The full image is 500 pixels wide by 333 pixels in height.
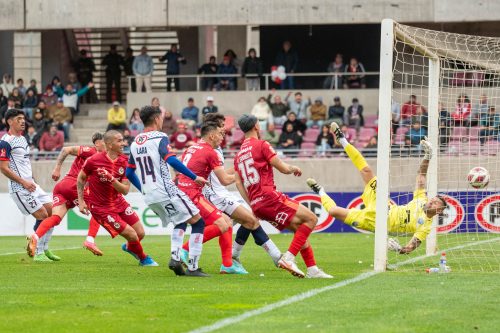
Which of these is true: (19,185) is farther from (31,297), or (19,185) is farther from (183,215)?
(31,297)

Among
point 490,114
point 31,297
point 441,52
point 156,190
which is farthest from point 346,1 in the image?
point 31,297

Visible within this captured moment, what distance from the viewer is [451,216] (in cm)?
2241

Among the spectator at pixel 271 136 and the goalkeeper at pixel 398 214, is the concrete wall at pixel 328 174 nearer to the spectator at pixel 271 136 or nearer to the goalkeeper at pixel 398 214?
the spectator at pixel 271 136

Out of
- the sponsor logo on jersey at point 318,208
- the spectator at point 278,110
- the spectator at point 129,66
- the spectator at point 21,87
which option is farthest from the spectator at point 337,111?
the spectator at point 21,87

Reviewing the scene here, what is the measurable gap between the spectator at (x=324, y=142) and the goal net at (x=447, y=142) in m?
1.88

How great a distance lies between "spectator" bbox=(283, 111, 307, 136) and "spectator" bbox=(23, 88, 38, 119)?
7.81 metres

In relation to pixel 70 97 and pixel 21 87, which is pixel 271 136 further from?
pixel 21 87

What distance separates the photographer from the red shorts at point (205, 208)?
14039 mm

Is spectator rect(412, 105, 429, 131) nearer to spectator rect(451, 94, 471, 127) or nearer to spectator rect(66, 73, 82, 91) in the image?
spectator rect(451, 94, 471, 127)

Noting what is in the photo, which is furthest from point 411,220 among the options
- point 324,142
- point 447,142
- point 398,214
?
point 324,142

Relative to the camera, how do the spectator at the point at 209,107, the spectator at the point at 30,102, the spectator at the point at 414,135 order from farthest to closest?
the spectator at the point at 30,102
the spectator at the point at 209,107
the spectator at the point at 414,135

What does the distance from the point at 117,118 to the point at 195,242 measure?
19.7m

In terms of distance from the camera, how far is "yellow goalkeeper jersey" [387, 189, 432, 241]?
53.9ft

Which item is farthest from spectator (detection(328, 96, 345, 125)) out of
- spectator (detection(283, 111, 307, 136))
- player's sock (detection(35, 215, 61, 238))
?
player's sock (detection(35, 215, 61, 238))
